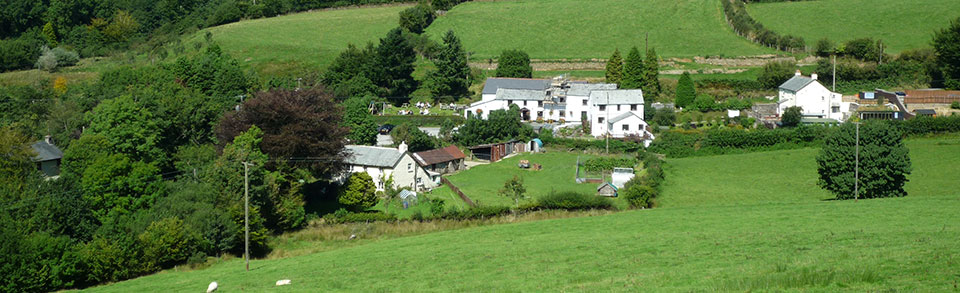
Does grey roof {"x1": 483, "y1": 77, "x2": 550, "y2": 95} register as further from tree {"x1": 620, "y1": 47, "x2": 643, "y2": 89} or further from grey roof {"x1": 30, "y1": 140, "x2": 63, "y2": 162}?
grey roof {"x1": 30, "y1": 140, "x2": 63, "y2": 162}

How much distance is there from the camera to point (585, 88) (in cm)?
6844

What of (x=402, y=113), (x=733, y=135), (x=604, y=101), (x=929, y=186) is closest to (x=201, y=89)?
(x=402, y=113)

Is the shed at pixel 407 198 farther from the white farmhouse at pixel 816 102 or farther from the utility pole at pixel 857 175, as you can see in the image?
the white farmhouse at pixel 816 102

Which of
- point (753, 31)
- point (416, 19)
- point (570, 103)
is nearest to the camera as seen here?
point (570, 103)

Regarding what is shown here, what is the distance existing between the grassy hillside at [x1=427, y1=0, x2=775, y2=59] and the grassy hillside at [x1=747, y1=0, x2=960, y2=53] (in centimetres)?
593

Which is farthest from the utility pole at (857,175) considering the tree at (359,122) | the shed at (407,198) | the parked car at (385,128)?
the parked car at (385,128)

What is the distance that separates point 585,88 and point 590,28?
99.3ft

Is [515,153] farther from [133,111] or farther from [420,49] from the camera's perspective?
[420,49]

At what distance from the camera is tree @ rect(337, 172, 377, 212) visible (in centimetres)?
4131

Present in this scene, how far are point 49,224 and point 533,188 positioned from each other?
22.7 metres

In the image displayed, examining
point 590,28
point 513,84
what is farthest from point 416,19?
point 513,84

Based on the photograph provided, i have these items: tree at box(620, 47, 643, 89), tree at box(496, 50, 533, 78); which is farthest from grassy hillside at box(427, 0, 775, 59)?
tree at box(620, 47, 643, 89)

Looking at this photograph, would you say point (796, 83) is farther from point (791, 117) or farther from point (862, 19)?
point (862, 19)

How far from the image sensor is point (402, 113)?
6931 centimetres
